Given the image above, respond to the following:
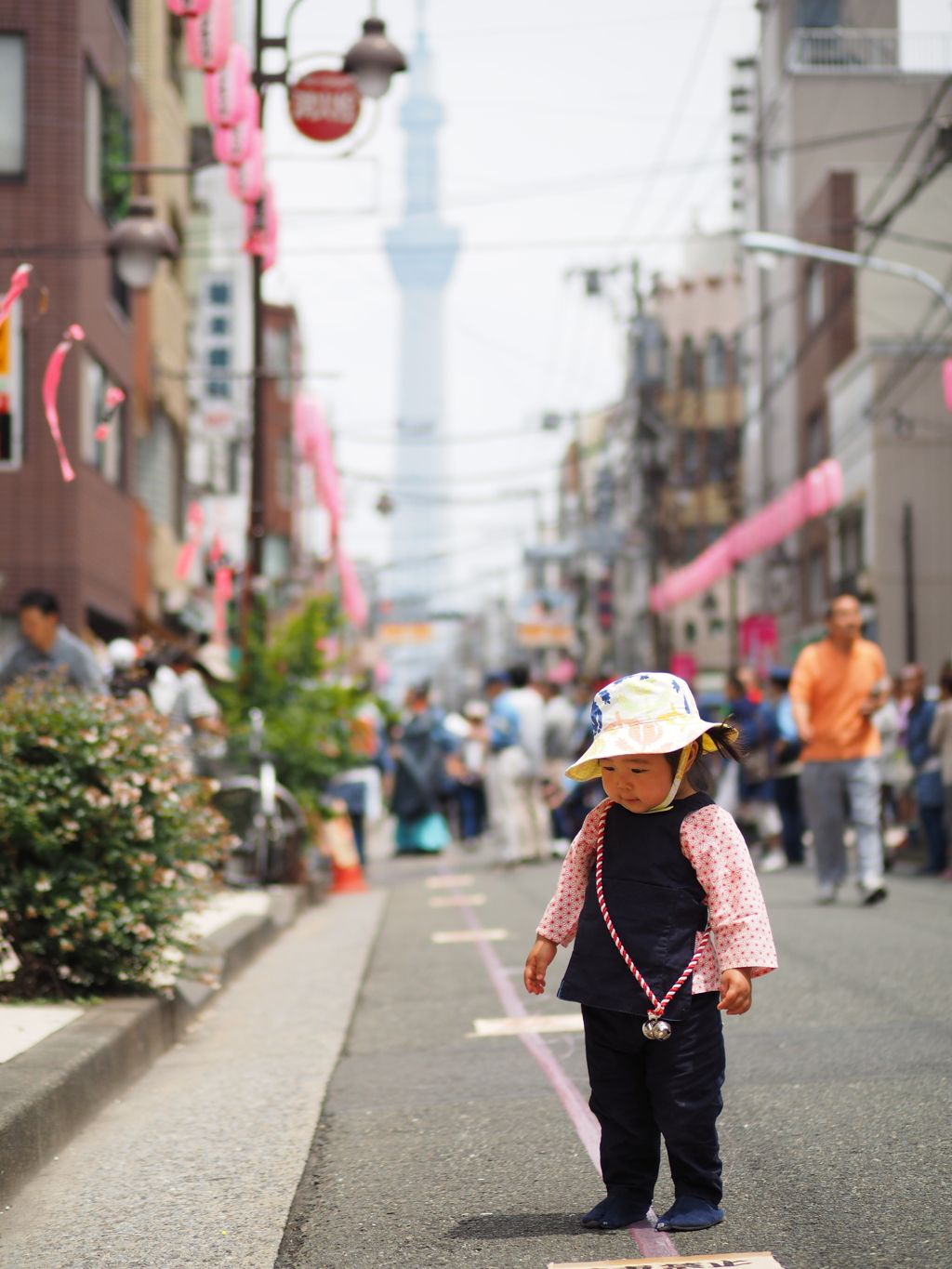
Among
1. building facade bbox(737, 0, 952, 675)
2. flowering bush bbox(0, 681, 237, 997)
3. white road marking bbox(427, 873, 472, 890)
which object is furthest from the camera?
building facade bbox(737, 0, 952, 675)

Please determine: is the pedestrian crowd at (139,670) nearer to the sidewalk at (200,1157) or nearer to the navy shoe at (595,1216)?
the sidewalk at (200,1157)

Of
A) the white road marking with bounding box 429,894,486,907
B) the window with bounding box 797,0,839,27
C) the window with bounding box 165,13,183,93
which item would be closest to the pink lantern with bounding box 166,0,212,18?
the white road marking with bounding box 429,894,486,907

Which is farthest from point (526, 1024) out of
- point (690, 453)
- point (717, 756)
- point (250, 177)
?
point (690, 453)

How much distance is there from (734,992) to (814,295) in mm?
35574

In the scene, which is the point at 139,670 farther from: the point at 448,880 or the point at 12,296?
the point at 448,880

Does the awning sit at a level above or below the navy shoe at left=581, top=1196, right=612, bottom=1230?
above

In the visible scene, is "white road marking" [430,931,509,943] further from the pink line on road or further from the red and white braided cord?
the red and white braided cord

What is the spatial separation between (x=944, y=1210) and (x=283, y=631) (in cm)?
1033

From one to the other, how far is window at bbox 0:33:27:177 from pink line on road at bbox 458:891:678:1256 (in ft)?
40.1

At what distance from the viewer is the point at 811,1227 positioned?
380 cm

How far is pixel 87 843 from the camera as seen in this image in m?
6.19

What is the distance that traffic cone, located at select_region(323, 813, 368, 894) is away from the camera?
15055mm

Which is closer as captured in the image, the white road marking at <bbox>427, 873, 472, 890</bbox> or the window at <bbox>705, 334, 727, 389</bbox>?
the white road marking at <bbox>427, 873, 472, 890</bbox>

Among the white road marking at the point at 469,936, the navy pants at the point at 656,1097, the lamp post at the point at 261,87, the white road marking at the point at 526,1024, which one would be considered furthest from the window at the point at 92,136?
the navy pants at the point at 656,1097
